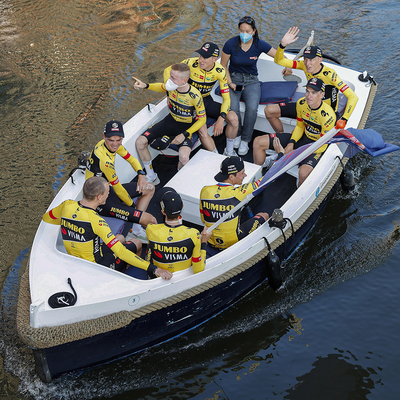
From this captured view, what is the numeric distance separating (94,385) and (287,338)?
1842mm

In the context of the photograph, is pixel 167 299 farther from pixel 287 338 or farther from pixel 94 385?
pixel 287 338

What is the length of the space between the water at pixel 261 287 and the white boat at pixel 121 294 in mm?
370

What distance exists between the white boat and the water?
370 mm

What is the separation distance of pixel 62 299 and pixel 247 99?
3.43 m

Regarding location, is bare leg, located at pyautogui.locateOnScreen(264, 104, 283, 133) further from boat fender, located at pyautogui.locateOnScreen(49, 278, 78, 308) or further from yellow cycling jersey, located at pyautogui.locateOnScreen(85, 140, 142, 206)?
boat fender, located at pyautogui.locateOnScreen(49, 278, 78, 308)

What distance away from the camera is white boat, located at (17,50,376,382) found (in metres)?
3.29

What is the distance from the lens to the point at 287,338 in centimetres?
430

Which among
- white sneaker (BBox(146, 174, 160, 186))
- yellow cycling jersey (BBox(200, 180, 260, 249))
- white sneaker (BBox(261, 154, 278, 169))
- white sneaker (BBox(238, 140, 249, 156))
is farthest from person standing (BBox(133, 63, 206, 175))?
yellow cycling jersey (BBox(200, 180, 260, 249))

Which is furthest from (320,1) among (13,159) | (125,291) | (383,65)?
(125,291)

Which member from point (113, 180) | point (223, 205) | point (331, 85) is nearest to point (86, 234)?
point (113, 180)

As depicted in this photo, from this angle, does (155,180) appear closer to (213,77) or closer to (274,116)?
(213,77)

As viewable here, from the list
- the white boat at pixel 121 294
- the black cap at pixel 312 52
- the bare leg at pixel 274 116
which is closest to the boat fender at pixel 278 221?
the white boat at pixel 121 294

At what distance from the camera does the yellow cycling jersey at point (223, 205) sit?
3787 mm

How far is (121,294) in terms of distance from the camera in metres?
3.37
